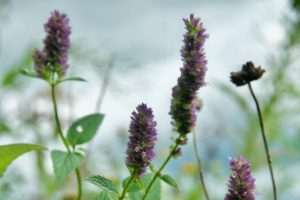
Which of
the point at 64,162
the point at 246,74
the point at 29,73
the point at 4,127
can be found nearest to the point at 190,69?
the point at 246,74

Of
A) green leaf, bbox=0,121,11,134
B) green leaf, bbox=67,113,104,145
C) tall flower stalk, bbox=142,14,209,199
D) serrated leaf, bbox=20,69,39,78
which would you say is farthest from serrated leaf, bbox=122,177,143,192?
green leaf, bbox=0,121,11,134

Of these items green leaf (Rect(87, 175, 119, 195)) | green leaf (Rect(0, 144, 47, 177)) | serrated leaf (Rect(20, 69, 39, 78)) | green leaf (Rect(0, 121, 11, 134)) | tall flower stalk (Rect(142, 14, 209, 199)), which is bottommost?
green leaf (Rect(87, 175, 119, 195))

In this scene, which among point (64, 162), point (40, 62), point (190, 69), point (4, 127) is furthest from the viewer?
point (4, 127)

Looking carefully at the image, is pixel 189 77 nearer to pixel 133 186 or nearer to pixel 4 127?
pixel 133 186

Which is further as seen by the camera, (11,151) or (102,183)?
(11,151)

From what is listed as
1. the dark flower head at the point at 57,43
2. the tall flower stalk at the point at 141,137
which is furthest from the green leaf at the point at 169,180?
the dark flower head at the point at 57,43

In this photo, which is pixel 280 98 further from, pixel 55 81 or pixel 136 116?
pixel 136 116

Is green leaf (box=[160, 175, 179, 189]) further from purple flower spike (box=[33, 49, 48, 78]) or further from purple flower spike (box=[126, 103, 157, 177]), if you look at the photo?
purple flower spike (box=[33, 49, 48, 78])
